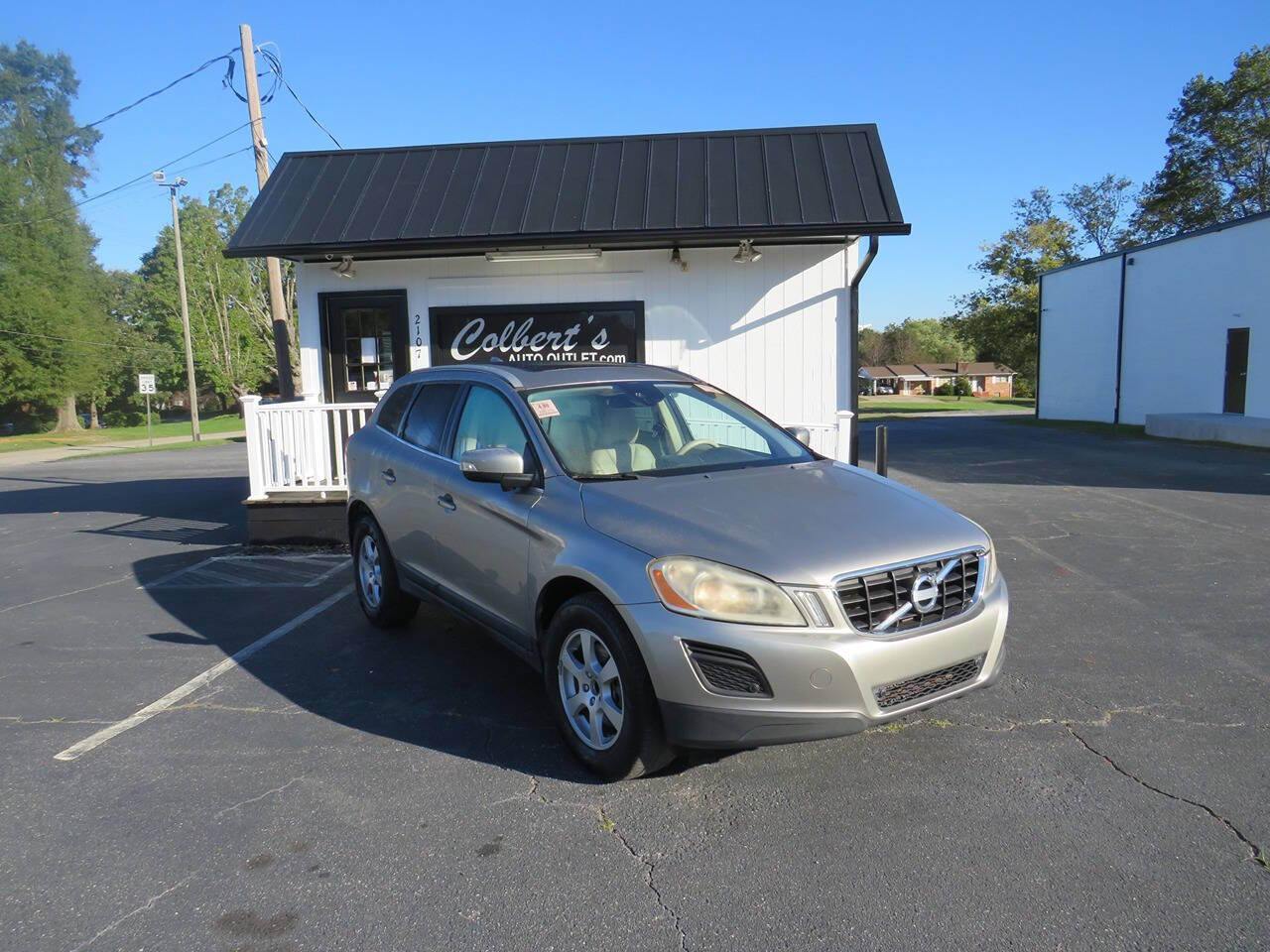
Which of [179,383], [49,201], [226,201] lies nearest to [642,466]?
[226,201]

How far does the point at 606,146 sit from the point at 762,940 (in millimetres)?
9258

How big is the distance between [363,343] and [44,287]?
169ft

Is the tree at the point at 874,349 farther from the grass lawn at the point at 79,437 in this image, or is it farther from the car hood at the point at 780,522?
the car hood at the point at 780,522

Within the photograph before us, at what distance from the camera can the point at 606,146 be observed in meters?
10.2

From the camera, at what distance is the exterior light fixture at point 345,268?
31.7 feet

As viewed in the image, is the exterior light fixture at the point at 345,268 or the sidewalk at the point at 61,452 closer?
the exterior light fixture at the point at 345,268

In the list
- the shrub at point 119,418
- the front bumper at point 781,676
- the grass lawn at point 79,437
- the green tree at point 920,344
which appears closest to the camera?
the front bumper at point 781,676

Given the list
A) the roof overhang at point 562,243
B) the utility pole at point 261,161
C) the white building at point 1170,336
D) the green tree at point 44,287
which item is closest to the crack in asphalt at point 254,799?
the roof overhang at point 562,243

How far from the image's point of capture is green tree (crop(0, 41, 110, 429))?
48.2 m

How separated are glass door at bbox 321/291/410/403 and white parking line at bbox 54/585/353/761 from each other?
3809mm

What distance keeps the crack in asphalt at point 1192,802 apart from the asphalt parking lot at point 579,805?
0.5 inches

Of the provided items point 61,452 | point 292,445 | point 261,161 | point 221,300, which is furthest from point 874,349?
point 292,445

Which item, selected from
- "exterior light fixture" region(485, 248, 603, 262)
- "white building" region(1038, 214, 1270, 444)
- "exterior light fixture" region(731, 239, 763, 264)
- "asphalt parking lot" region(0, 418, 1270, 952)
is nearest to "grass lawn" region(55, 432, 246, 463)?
"exterior light fixture" region(485, 248, 603, 262)

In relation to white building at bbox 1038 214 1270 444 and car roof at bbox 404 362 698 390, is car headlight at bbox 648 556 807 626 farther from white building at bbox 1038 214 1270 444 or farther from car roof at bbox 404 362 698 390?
white building at bbox 1038 214 1270 444
